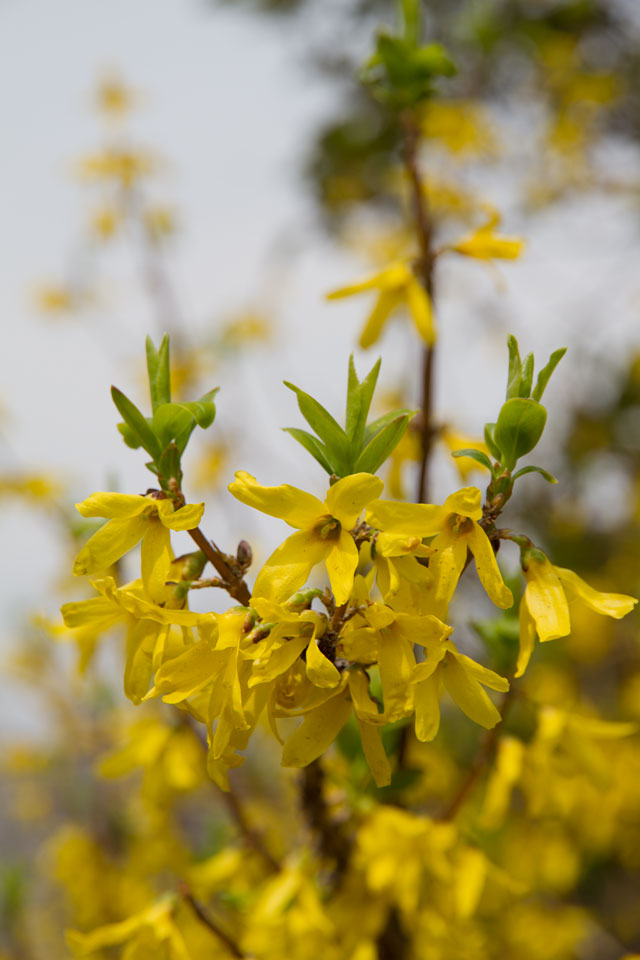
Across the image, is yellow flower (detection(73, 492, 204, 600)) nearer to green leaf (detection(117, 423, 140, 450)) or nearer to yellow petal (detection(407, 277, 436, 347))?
green leaf (detection(117, 423, 140, 450))

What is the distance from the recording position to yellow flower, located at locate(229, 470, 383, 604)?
53 centimetres

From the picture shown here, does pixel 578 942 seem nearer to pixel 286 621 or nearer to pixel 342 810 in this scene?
pixel 342 810

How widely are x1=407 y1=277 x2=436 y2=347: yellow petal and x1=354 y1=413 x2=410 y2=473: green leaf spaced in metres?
0.43

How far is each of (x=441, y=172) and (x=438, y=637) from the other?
3320 millimetres

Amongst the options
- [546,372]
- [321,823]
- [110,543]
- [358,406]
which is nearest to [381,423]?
[358,406]

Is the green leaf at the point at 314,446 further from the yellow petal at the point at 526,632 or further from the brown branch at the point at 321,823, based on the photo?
the brown branch at the point at 321,823

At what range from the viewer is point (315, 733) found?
0.58 metres

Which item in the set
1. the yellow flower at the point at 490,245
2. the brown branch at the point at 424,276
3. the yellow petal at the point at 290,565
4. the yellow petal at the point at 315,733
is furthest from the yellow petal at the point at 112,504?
the yellow flower at the point at 490,245

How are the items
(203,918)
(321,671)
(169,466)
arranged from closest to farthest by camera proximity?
(321,671) → (169,466) → (203,918)

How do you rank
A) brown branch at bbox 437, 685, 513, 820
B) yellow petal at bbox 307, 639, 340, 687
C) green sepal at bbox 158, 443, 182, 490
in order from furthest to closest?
brown branch at bbox 437, 685, 513, 820 → green sepal at bbox 158, 443, 182, 490 → yellow petal at bbox 307, 639, 340, 687

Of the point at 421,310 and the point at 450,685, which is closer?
the point at 450,685

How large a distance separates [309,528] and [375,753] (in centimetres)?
18

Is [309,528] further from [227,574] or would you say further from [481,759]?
[481,759]

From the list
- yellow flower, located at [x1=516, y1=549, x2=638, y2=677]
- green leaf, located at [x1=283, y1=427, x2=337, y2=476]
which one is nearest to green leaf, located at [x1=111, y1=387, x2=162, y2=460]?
green leaf, located at [x1=283, y1=427, x2=337, y2=476]
